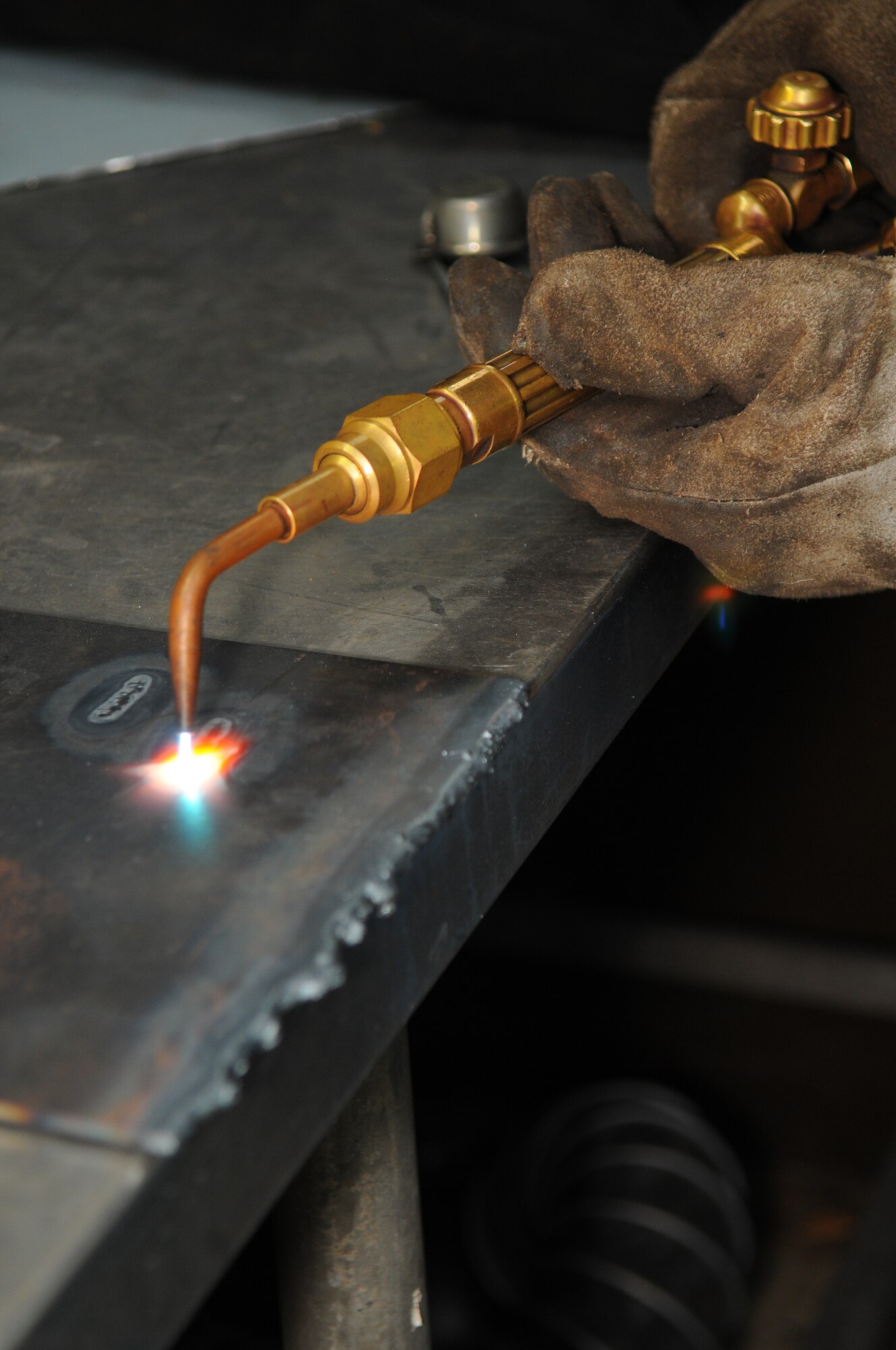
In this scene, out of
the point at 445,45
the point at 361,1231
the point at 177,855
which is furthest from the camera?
the point at 445,45

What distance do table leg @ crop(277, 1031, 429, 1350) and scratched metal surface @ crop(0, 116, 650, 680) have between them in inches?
10.6

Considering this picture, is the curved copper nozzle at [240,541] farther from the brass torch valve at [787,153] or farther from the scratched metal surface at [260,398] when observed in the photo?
the brass torch valve at [787,153]

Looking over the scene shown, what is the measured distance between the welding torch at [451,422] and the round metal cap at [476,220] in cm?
43

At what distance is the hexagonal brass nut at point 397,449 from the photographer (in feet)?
2.15

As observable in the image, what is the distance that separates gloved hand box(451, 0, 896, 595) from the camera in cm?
69

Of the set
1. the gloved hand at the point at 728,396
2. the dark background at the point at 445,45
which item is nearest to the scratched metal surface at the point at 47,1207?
the gloved hand at the point at 728,396

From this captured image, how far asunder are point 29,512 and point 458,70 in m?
1.11

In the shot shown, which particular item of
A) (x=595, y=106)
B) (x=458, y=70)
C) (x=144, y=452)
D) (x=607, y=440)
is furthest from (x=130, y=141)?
(x=607, y=440)

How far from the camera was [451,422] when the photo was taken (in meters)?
0.69

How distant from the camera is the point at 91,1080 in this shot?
481mm

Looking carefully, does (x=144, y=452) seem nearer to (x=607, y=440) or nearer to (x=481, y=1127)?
(x=607, y=440)

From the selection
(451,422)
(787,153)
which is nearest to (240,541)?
(451,422)

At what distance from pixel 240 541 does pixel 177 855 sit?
0.15 meters

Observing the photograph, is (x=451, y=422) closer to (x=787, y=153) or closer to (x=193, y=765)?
(x=193, y=765)
